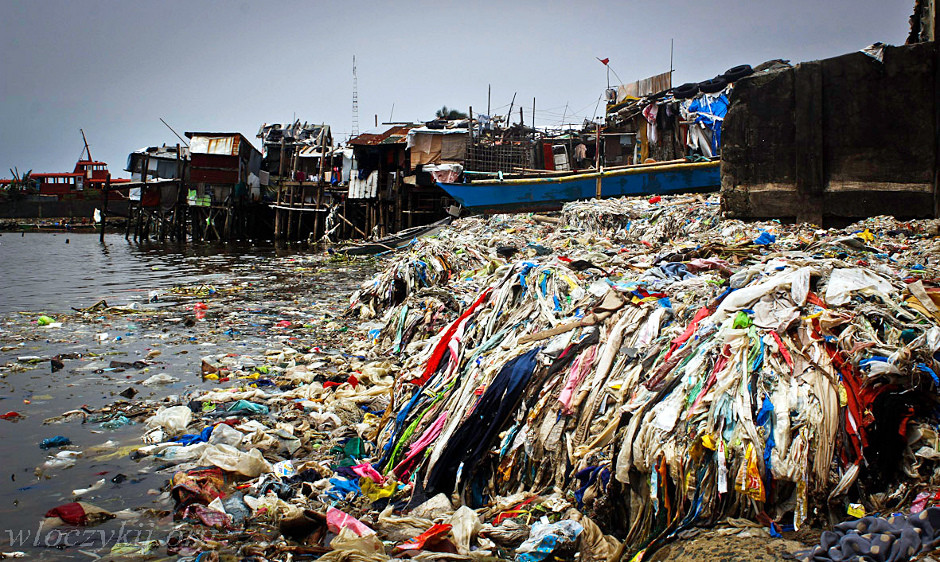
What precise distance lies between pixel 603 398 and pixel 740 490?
0.86m

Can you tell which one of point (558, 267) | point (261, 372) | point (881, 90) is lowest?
point (261, 372)

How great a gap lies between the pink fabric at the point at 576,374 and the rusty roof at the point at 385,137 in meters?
29.0

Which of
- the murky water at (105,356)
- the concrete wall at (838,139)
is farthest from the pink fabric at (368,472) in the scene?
the concrete wall at (838,139)

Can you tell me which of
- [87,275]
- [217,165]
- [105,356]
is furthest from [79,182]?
[105,356]

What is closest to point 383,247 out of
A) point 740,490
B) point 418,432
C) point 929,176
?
point 929,176

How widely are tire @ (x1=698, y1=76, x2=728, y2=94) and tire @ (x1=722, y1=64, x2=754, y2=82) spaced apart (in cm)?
15

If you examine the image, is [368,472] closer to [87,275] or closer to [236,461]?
[236,461]

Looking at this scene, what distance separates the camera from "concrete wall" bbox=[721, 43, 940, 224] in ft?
25.9

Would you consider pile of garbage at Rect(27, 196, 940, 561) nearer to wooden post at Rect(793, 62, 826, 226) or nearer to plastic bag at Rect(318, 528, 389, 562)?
plastic bag at Rect(318, 528, 389, 562)

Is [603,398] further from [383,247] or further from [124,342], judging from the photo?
[383,247]

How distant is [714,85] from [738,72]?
943 millimetres

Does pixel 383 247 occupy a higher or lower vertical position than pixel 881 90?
lower

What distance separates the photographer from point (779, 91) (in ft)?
28.1

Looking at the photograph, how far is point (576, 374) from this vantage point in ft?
11.4
